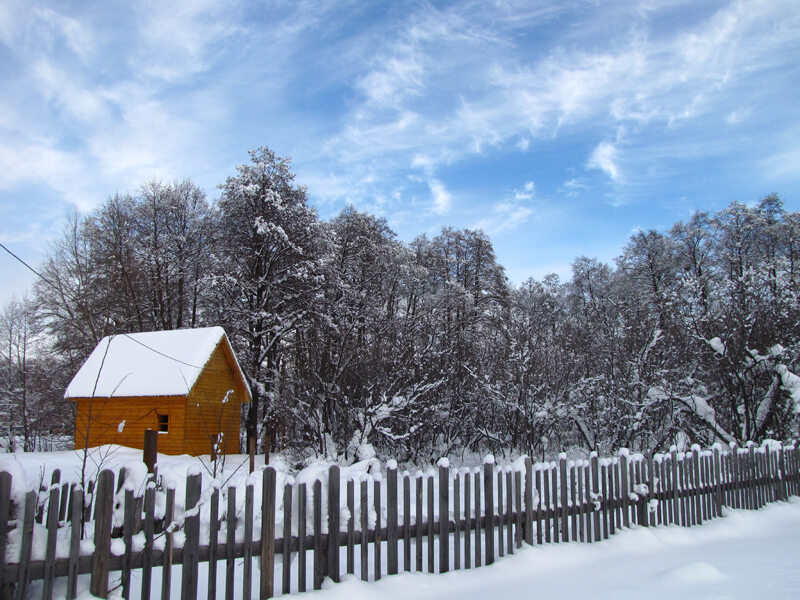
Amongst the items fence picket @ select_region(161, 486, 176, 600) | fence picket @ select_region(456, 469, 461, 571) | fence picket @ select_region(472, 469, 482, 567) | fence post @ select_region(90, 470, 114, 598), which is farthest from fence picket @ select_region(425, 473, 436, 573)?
fence post @ select_region(90, 470, 114, 598)

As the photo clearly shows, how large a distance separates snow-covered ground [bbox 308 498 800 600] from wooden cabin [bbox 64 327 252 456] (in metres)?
15.1

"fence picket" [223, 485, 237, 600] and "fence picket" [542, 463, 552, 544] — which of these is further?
"fence picket" [542, 463, 552, 544]

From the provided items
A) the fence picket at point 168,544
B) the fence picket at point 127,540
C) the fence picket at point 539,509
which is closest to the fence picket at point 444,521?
the fence picket at point 539,509

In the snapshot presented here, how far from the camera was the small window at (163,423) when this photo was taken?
19.3m

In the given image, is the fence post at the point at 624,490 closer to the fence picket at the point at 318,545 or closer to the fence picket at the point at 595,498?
the fence picket at the point at 595,498

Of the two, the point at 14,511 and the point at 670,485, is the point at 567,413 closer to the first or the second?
the point at 670,485

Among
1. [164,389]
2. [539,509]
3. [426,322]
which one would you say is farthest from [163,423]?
[539,509]

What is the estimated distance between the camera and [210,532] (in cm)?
362

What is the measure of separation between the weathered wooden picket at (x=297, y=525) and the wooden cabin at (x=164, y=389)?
1397 centimetres

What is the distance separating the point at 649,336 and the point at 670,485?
875cm

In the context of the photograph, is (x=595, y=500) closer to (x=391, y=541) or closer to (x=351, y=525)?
(x=391, y=541)

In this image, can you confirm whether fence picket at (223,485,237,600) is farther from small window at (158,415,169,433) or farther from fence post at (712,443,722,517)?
small window at (158,415,169,433)

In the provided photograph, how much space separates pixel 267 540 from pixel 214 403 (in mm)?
17615

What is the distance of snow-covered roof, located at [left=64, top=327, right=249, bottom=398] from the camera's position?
18.8 meters
